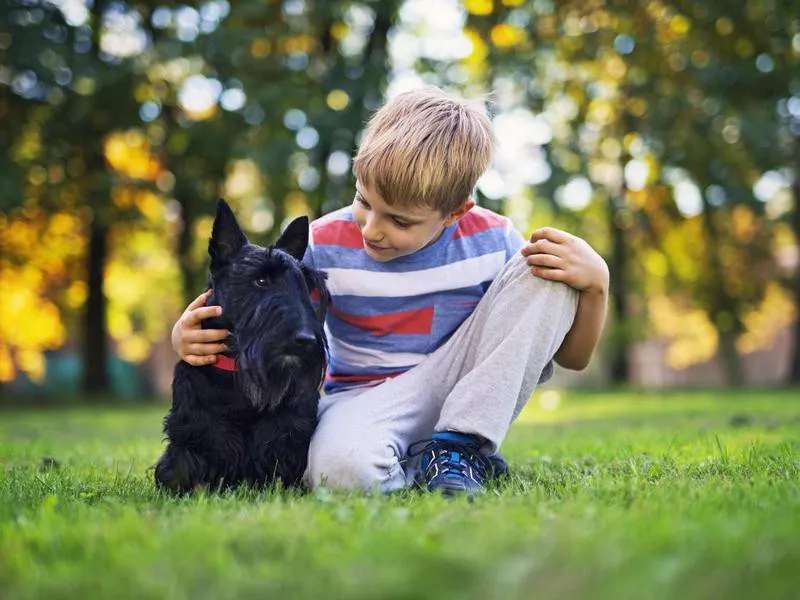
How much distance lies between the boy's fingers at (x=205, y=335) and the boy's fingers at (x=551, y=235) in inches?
50.3

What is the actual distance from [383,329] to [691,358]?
1298 inches

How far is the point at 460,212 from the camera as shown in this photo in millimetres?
3697

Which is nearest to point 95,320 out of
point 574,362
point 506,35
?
point 506,35

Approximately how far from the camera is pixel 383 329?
3.81 metres

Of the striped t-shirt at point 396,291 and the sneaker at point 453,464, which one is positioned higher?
the striped t-shirt at point 396,291

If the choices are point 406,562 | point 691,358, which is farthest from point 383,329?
point 691,358

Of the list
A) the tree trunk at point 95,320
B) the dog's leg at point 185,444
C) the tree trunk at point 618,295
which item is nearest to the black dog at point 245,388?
the dog's leg at point 185,444

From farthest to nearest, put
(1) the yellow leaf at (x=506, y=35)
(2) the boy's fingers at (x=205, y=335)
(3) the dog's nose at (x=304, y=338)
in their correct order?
(1) the yellow leaf at (x=506, y=35) → (2) the boy's fingers at (x=205, y=335) → (3) the dog's nose at (x=304, y=338)

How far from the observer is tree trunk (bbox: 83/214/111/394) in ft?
56.8

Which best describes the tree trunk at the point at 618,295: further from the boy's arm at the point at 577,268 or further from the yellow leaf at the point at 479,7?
the boy's arm at the point at 577,268

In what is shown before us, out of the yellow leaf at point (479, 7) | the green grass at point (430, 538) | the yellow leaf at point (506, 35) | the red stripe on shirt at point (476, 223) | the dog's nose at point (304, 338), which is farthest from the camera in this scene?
the yellow leaf at point (506, 35)

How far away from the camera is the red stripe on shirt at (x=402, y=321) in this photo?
379cm

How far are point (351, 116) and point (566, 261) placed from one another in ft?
33.1

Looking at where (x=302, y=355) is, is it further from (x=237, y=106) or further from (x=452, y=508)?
(x=237, y=106)
